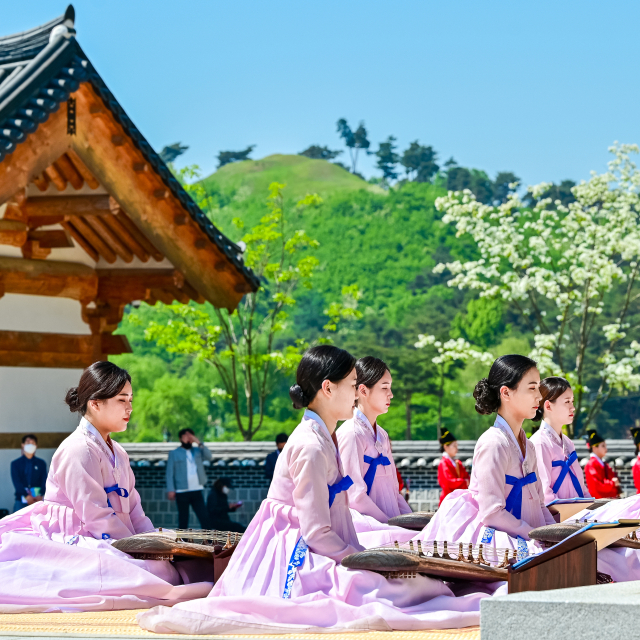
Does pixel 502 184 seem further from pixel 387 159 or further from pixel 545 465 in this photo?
pixel 545 465

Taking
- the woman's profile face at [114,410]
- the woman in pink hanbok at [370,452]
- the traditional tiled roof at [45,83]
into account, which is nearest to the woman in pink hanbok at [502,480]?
the woman in pink hanbok at [370,452]

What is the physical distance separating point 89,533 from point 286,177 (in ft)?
361

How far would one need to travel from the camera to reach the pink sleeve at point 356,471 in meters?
7.28

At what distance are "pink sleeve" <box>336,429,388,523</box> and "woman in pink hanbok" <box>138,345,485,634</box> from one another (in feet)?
5.89

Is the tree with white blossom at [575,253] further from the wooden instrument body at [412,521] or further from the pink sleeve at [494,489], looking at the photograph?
the pink sleeve at [494,489]

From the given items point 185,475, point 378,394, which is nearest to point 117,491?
point 378,394

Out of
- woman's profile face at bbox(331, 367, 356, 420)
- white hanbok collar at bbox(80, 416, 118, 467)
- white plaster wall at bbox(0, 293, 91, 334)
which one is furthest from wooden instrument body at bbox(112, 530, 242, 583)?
white plaster wall at bbox(0, 293, 91, 334)

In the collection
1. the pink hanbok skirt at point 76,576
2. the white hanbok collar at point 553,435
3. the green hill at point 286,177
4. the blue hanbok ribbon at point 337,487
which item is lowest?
the pink hanbok skirt at point 76,576

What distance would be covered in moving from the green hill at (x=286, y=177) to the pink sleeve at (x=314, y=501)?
100880 mm

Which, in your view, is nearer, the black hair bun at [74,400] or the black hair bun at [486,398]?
the black hair bun at [486,398]

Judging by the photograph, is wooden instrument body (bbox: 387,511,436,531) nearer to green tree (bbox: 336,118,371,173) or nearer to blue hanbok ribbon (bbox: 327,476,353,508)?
blue hanbok ribbon (bbox: 327,476,353,508)

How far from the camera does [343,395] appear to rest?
5.41 m

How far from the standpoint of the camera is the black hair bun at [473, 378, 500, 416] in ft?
20.0

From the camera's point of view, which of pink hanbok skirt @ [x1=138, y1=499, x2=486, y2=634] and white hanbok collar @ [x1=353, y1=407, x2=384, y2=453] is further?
white hanbok collar @ [x1=353, y1=407, x2=384, y2=453]
